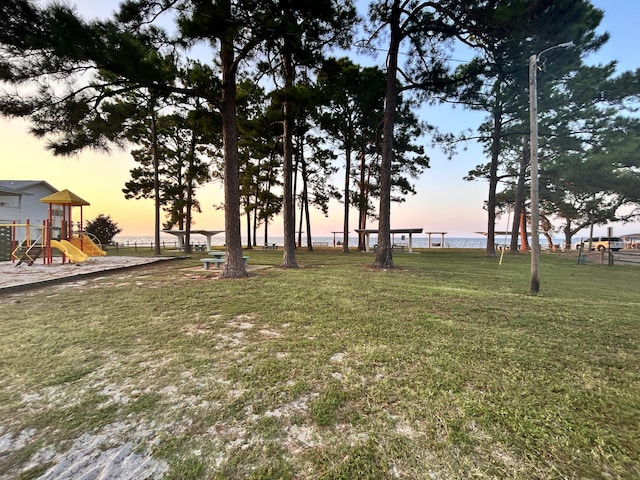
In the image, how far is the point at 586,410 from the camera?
73.7 inches

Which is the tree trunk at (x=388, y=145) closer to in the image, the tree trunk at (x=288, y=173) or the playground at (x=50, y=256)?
the tree trunk at (x=288, y=173)

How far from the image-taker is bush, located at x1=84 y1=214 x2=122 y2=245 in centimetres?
2303

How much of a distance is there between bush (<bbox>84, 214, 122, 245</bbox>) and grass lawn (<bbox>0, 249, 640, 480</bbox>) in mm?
23042

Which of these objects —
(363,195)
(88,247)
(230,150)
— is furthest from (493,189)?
(88,247)

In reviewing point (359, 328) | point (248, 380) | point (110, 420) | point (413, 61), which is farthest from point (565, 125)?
point (110, 420)

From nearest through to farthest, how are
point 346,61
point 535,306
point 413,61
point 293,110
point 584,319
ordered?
point 584,319, point 535,306, point 293,110, point 413,61, point 346,61

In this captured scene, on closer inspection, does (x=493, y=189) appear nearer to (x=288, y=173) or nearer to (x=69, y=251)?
(x=288, y=173)

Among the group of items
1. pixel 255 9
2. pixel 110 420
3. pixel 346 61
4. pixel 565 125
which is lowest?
pixel 110 420

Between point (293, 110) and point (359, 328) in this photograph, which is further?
point (293, 110)

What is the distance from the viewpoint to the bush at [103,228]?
75.5ft

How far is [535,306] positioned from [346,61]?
11978 mm

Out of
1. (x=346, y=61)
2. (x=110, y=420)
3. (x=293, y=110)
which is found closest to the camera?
(x=110, y=420)

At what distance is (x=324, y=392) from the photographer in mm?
2121

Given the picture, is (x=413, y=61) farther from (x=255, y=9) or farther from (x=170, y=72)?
(x=170, y=72)
